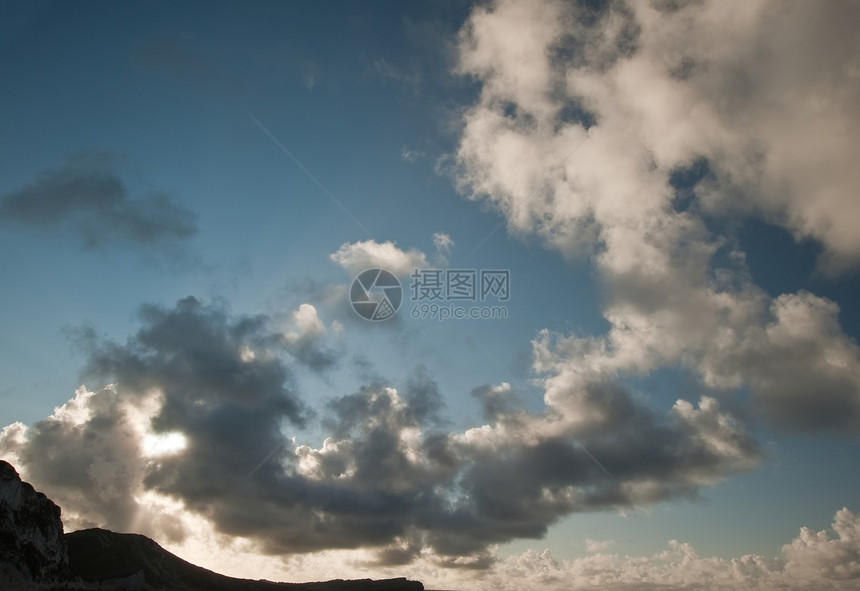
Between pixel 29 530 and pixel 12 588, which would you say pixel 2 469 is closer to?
pixel 29 530

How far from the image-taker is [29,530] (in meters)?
184

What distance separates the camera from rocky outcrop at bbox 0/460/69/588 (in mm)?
173500

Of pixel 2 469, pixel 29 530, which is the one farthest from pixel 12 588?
pixel 2 469

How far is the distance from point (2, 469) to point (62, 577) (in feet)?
148

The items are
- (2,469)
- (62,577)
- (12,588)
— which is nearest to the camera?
(12,588)

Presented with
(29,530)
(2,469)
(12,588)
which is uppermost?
(2,469)

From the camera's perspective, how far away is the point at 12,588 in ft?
541

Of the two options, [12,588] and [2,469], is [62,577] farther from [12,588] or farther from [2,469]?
[2,469]

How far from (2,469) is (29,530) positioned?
75.1 feet

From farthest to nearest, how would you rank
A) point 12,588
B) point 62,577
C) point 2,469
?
point 62,577 < point 2,469 < point 12,588

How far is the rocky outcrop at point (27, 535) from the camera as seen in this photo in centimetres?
17350

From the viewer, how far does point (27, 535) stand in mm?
182375

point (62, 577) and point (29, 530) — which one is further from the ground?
point (29, 530)

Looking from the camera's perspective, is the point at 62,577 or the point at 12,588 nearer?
the point at 12,588
